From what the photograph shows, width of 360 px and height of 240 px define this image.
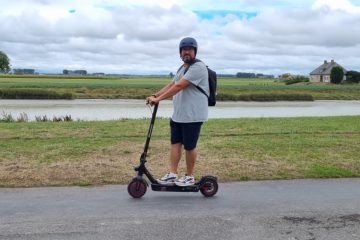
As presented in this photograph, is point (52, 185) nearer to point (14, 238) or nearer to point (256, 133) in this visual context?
point (14, 238)

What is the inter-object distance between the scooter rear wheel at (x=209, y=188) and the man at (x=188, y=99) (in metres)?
0.17

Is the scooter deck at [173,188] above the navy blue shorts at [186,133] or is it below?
below

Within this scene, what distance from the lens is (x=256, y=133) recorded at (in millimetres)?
11906

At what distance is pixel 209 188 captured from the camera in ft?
20.8

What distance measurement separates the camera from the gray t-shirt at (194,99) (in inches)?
245

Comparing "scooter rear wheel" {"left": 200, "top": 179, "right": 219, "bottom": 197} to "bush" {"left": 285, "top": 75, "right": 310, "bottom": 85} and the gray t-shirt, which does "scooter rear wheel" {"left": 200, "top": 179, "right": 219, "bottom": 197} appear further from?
"bush" {"left": 285, "top": 75, "right": 310, "bottom": 85}

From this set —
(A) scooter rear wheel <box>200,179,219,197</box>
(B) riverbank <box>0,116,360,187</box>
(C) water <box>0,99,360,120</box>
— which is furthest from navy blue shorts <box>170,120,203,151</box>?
(C) water <box>0,99,360,120</box>

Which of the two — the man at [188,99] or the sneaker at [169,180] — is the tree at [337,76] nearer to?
the man at [188,99]

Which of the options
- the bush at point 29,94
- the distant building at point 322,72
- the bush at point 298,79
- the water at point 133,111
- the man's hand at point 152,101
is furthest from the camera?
the distant building at point 322,72

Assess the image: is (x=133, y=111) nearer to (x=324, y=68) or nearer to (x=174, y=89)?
(x=174, y=89)

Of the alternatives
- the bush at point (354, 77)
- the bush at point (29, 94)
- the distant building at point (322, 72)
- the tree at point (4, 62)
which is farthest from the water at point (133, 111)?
the distant building at point (322, 72)

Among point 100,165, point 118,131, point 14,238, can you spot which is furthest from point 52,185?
point 118,131

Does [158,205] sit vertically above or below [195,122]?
below

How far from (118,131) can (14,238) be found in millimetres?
7747
